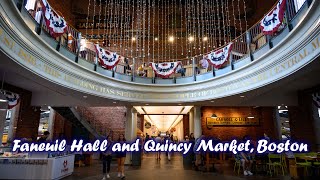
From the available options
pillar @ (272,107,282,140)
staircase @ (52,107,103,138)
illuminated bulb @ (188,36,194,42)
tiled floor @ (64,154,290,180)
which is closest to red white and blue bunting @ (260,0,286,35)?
tiled floor @ (64,154,290,180)

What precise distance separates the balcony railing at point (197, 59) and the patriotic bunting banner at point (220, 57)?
363mm

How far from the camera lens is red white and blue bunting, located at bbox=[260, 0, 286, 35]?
7.53m

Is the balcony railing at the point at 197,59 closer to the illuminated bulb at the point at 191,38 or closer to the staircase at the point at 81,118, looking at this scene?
the illuminated bulb at the point at 191,38

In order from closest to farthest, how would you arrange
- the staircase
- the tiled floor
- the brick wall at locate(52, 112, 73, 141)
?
Answer: the tiled floor < the staircase < the brick wall at locate(52, 112, 73, 141)

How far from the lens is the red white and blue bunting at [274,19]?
7.53 meters

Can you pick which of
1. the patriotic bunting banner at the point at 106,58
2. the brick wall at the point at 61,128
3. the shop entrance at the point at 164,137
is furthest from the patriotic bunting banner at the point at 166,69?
the brick wall at the point at 61,128

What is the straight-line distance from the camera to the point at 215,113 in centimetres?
1655

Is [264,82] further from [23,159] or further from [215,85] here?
[23,159]

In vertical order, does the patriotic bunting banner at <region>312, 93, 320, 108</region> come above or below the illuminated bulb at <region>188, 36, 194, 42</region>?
below

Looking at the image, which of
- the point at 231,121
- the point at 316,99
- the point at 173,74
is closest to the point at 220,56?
the point at 173,74

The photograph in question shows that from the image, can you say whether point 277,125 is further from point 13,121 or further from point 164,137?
point 13,121

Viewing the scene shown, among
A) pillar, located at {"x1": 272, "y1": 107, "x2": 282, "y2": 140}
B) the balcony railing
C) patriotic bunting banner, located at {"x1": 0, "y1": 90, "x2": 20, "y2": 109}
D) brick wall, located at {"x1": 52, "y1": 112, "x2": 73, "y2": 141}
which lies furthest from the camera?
brick wall, located at {"x1": 52, "y1": 112, "x2": 73, "y2": 141}

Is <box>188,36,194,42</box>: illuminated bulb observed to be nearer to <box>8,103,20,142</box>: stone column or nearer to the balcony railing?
the balcony railing

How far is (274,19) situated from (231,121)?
32.6ft
